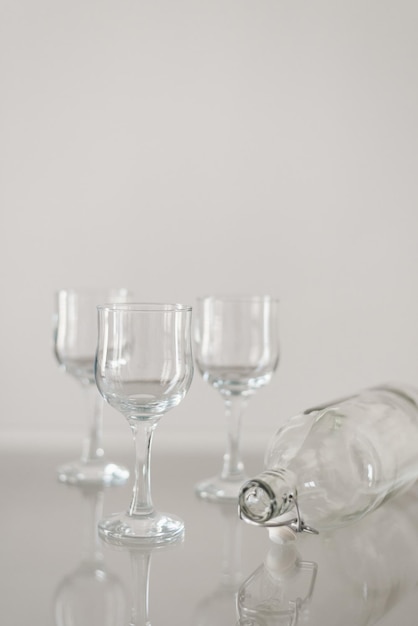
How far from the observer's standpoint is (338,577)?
79 cm

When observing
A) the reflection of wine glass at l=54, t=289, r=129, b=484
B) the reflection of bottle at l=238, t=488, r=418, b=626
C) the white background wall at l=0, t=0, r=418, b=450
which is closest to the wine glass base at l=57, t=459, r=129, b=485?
the reflection of wine glass at l=54, t=289, r=129, b=484

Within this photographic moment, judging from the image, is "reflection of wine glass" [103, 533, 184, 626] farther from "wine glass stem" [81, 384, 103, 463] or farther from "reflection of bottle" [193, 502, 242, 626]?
"wine glass stem" [81, 384, 103, 463]

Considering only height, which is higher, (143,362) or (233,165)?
(233,165)

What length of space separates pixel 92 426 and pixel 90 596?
492mm

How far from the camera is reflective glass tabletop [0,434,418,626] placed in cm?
71

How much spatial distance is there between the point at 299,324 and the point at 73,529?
86 cm

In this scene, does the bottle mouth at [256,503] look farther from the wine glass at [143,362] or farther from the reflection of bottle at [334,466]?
the wine glass at [143,362]

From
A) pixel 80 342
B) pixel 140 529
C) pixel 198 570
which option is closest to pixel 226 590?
pixel 198 570

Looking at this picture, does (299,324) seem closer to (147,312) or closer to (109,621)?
(147,312)

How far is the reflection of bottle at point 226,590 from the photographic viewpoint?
2.30 ft

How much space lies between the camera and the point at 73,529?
3.10ft

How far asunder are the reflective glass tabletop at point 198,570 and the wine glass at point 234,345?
0.13 meters

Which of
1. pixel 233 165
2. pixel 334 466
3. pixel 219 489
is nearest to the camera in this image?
pixel 334 466

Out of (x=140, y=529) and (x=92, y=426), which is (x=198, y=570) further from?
(x=92, y=426)
